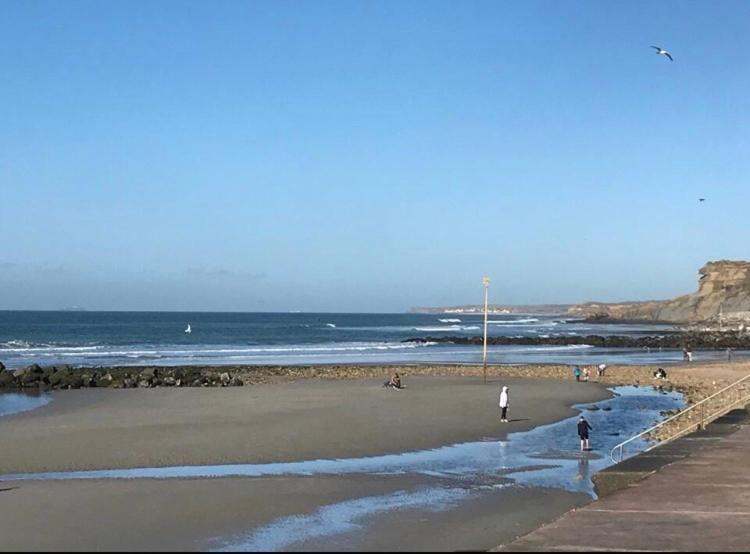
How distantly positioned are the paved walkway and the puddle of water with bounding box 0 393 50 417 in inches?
828

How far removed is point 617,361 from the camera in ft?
194

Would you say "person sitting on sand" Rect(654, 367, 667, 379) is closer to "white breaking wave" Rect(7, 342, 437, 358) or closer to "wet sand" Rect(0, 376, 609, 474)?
"wet sand" Rect(0, 376, 609, 474)

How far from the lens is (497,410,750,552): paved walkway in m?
9.59

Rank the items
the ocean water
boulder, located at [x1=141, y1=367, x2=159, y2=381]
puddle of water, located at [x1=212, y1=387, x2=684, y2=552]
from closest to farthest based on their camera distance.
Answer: puddle of water, located at [x1=212, y1=387, x2=684, y2=552] < the ocean water < boulder, located at [x1=141, y1=367, x2=159, y2=381]

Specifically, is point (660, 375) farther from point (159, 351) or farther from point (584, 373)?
point (159, 351)

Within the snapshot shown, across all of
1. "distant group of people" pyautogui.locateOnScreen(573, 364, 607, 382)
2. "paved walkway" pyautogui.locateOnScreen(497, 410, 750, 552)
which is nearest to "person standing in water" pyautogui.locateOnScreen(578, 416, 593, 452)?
"paved walkway" pyautogui.locateOnScreen(497, 410, 750, 552)

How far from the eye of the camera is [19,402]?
1275 inches

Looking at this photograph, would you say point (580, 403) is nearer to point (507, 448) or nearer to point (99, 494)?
point (507, 448)

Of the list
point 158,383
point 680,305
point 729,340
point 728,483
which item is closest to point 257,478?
point 728,483

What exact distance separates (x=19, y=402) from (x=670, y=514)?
89.0 ft

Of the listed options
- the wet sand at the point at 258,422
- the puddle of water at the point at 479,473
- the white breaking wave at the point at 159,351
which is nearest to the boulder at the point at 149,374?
the wet sand at the point at 258,422

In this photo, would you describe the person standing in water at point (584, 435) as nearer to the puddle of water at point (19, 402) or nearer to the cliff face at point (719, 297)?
the puddle of water at point (19, 402)

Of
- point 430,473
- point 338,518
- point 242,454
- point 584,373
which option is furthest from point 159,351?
point 338,518

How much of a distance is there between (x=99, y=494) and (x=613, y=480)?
322 inches
